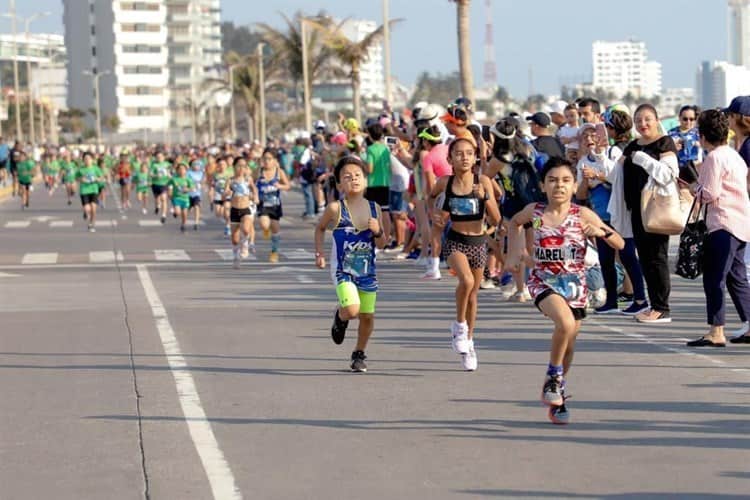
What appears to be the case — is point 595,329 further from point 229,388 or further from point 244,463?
point 244,463

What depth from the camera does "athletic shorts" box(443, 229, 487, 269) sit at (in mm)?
11906

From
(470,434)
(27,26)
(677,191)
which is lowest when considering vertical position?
(470,434)

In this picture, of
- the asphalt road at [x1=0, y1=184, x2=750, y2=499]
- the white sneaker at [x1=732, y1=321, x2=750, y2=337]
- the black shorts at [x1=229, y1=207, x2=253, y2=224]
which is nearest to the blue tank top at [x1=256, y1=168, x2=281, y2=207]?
the black shorts at [x1=229, y1=207, x2=253, y2=224]

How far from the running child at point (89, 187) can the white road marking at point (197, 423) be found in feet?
66.6

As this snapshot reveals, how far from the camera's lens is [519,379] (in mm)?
11148

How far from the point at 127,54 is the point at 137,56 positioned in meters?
1.07

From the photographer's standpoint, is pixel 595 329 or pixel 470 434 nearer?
pixel 470 434

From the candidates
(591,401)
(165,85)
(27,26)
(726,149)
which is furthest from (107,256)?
(165,85)

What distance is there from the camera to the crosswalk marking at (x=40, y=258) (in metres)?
25.1

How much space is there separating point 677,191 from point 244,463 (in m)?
6.81

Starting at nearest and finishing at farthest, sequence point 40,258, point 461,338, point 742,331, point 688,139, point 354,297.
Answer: point 461,338 → point 354,297 → point 742,331 → point 688,139 → point 40,258

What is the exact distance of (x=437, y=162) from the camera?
19734 mm

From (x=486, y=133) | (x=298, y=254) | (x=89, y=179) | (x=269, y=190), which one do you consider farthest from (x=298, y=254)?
(x=89, y=179)

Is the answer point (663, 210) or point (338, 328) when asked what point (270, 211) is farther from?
point (338, 328)
